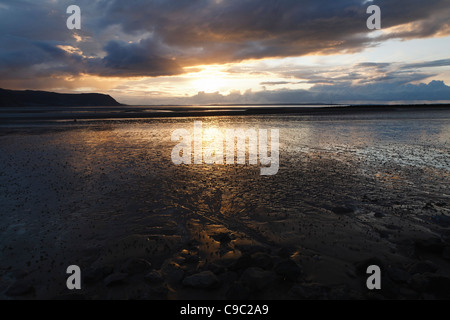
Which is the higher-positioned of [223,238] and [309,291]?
[223,238]

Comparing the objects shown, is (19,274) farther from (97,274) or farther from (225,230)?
(225,230)

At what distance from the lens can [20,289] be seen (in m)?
8.80

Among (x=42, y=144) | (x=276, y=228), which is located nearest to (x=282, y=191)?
(x=276, y=228)

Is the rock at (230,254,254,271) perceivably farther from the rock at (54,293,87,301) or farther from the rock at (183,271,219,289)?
the rock at (54,293,87,301)

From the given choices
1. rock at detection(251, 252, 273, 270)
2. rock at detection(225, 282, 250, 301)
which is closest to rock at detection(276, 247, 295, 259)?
rock at detection(251, 252, 273, 270)

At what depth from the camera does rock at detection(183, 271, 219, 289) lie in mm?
9023

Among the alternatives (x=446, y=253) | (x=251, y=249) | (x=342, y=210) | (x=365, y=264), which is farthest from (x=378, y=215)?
(x=251, y=249)

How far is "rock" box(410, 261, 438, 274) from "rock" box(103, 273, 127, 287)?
1091 cm

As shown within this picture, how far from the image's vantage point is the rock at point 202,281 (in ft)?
29.6

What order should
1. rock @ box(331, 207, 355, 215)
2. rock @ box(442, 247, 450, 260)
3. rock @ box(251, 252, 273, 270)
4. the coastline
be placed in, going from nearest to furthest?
rock @ box(251, 252, 273, 270)
rock @ box(442, 247, 450, 260)
rock @ box(331, 207, 355, 215)
the coastline

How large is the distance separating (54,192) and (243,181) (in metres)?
14.1

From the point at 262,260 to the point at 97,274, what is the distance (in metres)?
6.40
